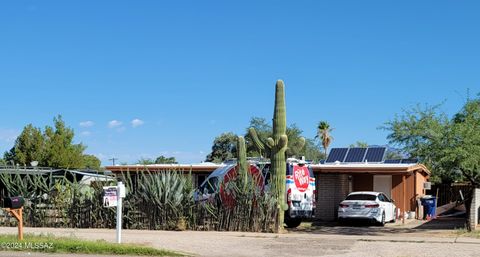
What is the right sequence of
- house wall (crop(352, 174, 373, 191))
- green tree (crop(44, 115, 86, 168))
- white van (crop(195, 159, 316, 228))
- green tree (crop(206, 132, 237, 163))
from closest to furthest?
white van (crop(195, 159, 316, 228))
house wall (crop(352, 174, 373, 191))
green tree (crop(44, 115, 86, 168))
green tree (crop(206, 132, 237, 163))

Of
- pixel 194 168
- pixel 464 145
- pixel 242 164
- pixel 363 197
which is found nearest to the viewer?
pixel 464 145

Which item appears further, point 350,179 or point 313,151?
point 313,151

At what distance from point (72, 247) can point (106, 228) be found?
6.28m

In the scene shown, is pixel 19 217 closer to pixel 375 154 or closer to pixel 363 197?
pixel 363 197

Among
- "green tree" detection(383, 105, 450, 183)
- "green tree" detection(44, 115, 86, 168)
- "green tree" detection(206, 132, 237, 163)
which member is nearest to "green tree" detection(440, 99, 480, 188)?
"green tree" detection(383, 105, 450, 183)

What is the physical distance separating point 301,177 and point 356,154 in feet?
41.0

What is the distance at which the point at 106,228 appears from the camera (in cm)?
2081

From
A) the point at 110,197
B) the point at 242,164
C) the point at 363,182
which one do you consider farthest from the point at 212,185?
the point at 363,182

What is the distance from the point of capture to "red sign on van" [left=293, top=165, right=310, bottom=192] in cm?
2314

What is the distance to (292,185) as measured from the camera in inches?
896

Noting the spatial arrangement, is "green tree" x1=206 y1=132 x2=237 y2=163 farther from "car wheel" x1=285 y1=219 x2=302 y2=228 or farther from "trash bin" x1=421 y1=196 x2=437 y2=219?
"car wheel" x1=285 y1=219 x2=302 y2=228

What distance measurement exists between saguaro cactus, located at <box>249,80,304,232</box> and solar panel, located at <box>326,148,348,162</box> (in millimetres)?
14426

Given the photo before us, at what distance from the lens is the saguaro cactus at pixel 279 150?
2031 centimetres

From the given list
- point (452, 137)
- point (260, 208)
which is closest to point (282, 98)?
point (260, 208)
